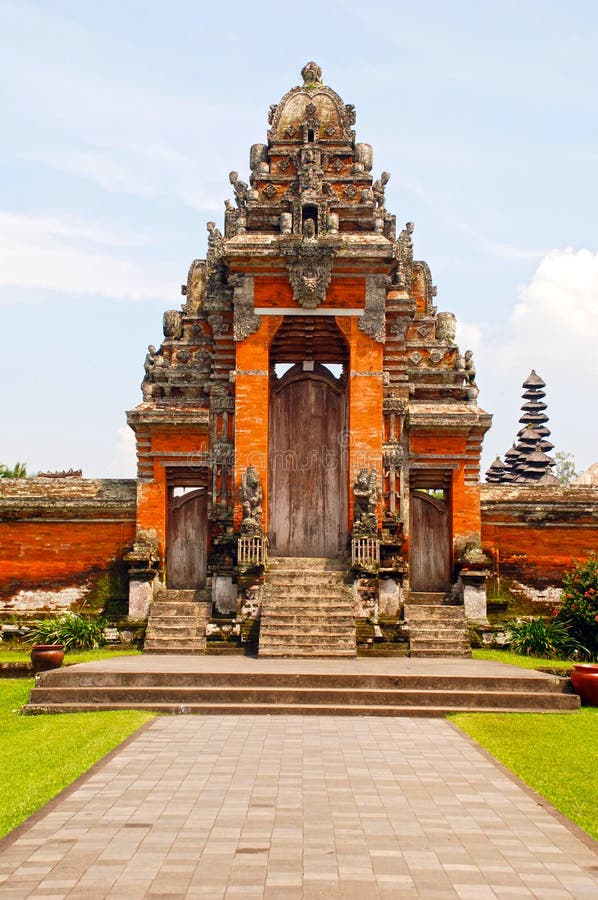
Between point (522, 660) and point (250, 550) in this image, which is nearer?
point (522, 660)

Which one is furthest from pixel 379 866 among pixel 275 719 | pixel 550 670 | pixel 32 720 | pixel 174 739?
pixel 550 670

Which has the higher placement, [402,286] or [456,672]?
[402,286]

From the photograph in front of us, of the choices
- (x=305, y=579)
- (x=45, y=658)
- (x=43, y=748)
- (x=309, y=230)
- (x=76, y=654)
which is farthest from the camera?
(x=309, y=230)

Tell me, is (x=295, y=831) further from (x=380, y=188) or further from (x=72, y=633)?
(x=380, y=188)

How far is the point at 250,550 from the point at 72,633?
3.49m

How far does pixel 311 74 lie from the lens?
69.6 ft

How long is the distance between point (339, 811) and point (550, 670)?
792 cm

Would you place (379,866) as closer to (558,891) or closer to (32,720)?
(558,891)

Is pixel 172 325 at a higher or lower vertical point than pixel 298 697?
higher

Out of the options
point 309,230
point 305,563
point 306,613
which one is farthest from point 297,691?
point 309,230

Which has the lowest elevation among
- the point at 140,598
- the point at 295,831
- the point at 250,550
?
the point at 295,831

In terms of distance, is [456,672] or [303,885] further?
[456,672]

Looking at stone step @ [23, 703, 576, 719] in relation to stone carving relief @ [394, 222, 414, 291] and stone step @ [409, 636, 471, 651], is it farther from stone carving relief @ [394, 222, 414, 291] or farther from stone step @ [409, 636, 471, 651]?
stone carving relief @ [394, 222, 414, 291]

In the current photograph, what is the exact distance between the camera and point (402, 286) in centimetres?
1950
